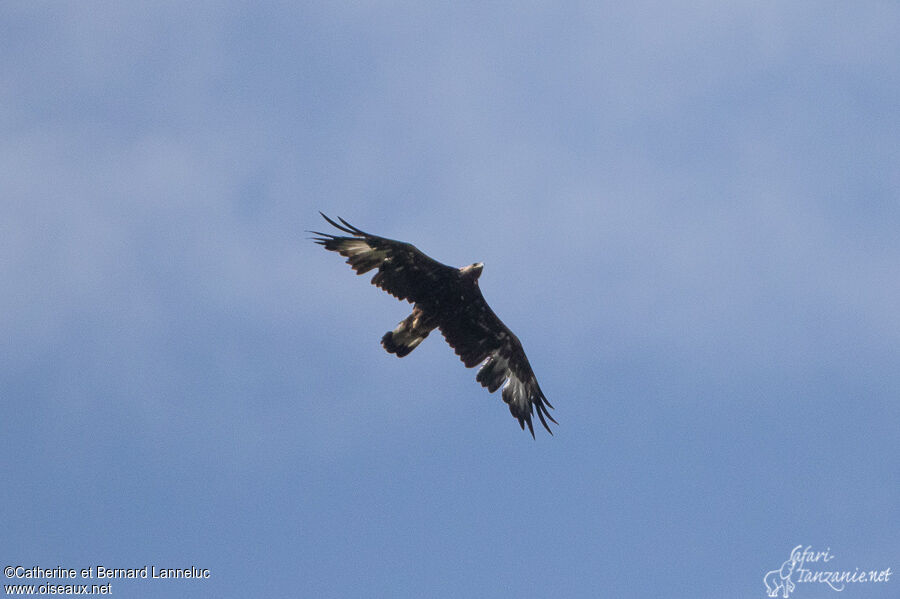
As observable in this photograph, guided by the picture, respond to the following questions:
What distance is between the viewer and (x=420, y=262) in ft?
50.4

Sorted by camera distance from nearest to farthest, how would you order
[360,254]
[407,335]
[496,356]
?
[360,254]
[407,335]
[496,356]

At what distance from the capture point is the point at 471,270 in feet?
51.3

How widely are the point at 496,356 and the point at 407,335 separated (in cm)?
235

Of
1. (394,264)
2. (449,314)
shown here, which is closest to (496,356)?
(449,314)

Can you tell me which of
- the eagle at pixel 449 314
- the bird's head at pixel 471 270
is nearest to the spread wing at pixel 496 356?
the eagle at pixel 449 314

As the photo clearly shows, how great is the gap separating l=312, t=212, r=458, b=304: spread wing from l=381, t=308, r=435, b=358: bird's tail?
1.27 feet

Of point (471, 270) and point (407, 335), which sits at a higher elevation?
point (471, 270)

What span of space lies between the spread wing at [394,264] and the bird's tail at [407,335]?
39cm

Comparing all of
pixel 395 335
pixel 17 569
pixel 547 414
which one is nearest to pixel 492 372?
pixel 547 414

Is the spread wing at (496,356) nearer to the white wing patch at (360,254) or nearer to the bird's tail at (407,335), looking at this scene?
the bird's tail at (407,335)

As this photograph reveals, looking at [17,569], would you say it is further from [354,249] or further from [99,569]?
[354,249]

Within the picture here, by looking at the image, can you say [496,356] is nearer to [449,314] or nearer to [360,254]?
[449,314]

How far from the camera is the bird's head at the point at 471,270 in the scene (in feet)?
51.3

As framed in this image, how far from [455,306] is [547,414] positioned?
123 inches
